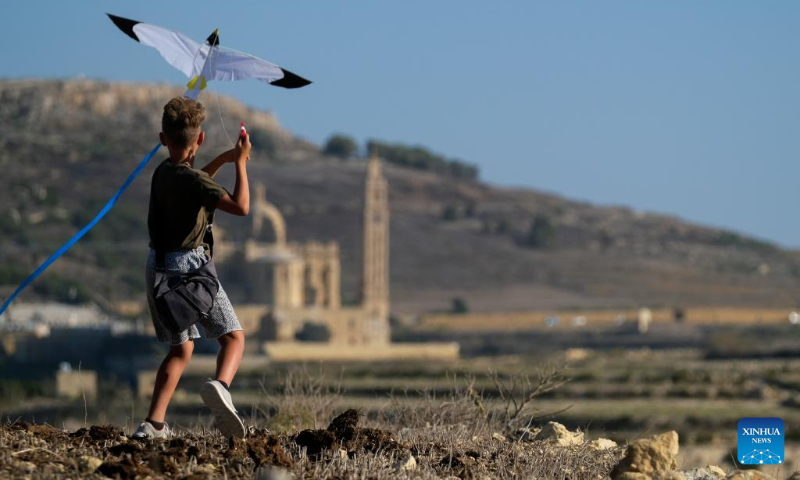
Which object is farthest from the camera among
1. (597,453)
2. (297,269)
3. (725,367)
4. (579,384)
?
(297,269)

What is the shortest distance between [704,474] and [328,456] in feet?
6.05

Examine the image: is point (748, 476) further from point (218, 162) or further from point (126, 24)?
point (126, 24)

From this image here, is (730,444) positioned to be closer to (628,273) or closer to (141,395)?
(141,395)

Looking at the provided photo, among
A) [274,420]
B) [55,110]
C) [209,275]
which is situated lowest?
[274,420]

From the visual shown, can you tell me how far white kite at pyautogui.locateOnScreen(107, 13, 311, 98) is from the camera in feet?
24.4

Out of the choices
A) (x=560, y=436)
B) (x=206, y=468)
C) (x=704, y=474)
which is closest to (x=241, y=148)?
(x=206, y=468)

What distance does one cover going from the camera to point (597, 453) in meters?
8.07

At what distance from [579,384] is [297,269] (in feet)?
99.0

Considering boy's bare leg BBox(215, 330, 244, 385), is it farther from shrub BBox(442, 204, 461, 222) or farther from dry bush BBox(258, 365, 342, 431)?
shrub BBox(442, 204, 461, 222)

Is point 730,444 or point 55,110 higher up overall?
point 55,110

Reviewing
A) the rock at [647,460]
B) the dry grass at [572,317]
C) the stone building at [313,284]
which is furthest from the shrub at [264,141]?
the rock at [647,460]

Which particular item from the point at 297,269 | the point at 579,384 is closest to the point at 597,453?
the point at 579,384

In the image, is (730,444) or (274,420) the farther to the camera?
(730,444)

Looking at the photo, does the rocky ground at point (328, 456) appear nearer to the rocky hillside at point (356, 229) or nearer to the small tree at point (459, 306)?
the rocky hillside at point (356, 229)
